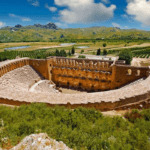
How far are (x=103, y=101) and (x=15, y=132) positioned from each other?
29.8 feet

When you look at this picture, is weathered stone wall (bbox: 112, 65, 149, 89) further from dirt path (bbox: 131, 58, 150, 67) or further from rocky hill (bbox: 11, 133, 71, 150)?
dirt path (bbox: 131, 58, 150, 67)

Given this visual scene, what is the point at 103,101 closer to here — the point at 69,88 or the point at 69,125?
the point at 69,125

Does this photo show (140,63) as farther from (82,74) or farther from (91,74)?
(82,74)

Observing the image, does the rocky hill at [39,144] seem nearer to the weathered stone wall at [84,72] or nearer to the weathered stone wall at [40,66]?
the weathered stone wall at [84,72]

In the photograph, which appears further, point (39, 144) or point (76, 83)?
point (76, 83)

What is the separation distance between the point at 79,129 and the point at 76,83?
21.5 meters

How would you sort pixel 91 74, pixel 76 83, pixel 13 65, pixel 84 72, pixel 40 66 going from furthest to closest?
pixel 40 66
pixel 76 83
pixel 84 72
pixel 91 74
pixel 13 65

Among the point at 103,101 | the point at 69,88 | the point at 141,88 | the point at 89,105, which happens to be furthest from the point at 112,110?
the point at 69,88

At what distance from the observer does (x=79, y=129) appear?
345 inches

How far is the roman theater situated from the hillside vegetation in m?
3.12

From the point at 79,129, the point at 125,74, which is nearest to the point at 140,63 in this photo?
the point at 125,74

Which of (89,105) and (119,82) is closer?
(89,105)

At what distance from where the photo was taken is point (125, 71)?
24188 millimetres

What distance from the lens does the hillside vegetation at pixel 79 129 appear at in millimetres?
7062
